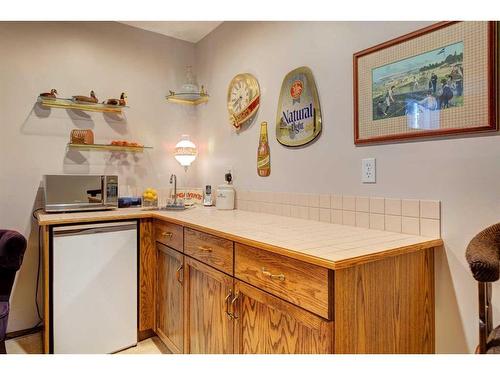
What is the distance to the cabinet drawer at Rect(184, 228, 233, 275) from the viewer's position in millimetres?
1475

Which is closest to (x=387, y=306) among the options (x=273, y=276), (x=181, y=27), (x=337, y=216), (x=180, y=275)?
(x=273, y=276)

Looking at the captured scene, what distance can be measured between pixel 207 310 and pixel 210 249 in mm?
307

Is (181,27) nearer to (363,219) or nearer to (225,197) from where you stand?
(225,197)

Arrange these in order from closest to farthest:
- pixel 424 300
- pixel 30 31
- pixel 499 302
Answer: pixel 499 302, pixel 424 300, pixel 30 31

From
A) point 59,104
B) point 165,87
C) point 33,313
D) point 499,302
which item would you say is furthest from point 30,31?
point 499,302

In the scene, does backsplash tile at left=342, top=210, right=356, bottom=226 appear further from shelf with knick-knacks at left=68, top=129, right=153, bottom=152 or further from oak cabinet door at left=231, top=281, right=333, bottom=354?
shelf with knick-knacks at left=68, top=129, right=153, bottom=152

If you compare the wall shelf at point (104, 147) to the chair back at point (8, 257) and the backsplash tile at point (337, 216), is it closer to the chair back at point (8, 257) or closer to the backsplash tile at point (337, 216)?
the chair back at point (8, 257)

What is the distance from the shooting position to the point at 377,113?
1.52 m

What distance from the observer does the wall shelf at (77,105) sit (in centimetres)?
236

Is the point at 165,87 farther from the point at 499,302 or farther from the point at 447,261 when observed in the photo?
the point at 499,302

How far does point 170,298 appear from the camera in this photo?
78.8 inches

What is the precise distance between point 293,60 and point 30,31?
1866 mm

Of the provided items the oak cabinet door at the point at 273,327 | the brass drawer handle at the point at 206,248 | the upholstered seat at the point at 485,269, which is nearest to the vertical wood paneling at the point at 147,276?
the brass drawer handle at the point at 206,248

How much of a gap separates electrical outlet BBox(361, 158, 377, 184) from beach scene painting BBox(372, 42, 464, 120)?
205mm
